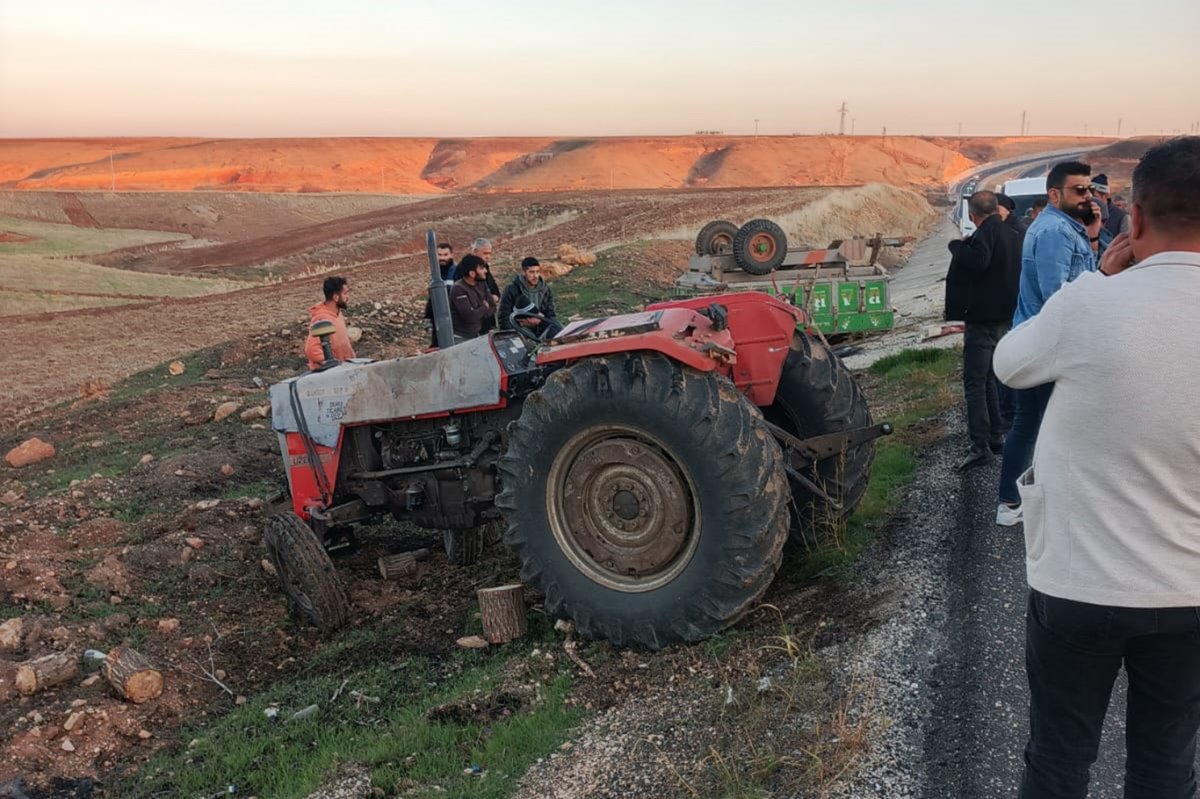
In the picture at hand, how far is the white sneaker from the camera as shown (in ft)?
15.9

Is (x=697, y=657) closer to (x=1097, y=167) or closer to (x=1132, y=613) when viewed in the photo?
(x=1132, y=613)

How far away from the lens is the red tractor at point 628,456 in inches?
156

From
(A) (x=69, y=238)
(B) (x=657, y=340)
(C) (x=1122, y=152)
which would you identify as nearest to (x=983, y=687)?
(B) (x=657, y=340)

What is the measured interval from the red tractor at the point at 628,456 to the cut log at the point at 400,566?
0.56 meters

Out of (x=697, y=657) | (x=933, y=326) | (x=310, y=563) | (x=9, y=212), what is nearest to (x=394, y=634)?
(x=310, y=563)

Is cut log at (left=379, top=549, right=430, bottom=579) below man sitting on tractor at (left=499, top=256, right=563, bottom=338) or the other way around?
below

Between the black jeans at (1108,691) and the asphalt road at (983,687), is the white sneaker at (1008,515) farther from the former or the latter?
the black jeans at (1108,691)

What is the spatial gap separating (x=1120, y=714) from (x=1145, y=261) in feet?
6.59

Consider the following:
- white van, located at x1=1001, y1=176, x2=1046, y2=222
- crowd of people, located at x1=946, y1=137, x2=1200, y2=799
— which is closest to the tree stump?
crowd of people, located at x1=946, y1=137, x2=1200, y2=799

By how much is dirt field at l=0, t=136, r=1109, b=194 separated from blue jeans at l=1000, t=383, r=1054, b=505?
2490 inches

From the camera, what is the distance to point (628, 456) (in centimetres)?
420

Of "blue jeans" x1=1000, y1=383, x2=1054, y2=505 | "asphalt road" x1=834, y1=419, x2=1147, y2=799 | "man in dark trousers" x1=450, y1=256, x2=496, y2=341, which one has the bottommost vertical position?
"asphalt road" x1=834, y1=419, x2=1147, y2=799

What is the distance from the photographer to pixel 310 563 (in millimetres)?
5258

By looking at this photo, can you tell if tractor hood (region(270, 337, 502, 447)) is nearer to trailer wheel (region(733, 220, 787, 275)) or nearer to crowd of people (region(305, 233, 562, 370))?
crowd of people (region(305, 233, 562, 370))
